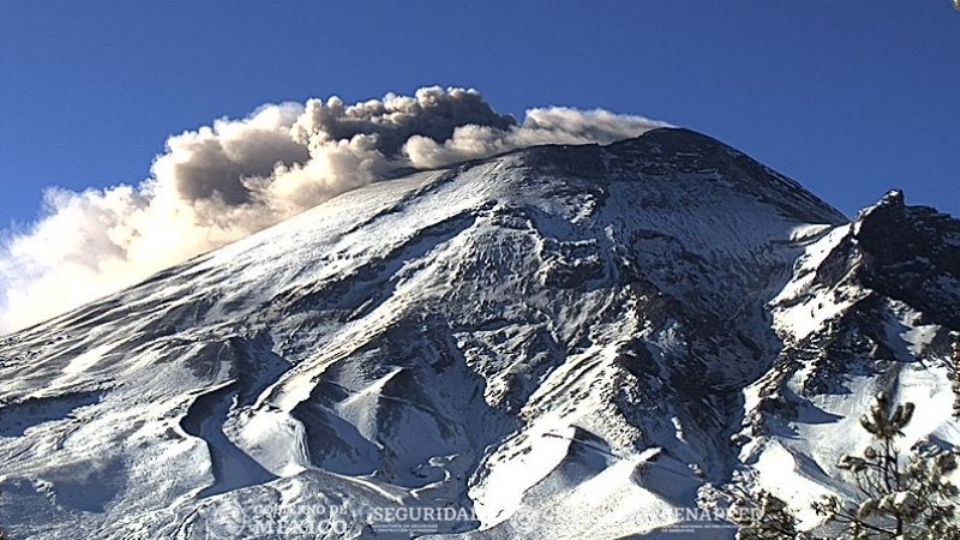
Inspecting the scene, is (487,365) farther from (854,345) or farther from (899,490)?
(899,490)

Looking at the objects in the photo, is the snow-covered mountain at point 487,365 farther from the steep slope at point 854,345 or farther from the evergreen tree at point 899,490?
the evergreen tree at point 899,490

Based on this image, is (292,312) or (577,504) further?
(292,312)

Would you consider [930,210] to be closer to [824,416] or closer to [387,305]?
[824,416]

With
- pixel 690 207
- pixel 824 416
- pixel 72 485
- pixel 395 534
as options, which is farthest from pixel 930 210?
pixel 72 485

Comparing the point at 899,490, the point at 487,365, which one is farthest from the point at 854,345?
the point at 899,490

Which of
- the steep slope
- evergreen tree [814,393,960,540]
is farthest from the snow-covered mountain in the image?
evergreen tree [814,393,960,540]

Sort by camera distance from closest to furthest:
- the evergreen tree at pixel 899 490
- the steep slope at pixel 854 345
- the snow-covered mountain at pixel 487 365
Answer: the evergreen tree at pixel 899 490, the snow-covered mountain at pixel 487 365, the steep slope at pixel 854 345

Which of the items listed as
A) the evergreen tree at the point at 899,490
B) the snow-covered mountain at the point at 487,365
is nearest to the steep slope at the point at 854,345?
the snow-covered mountain at the point at 487,365
